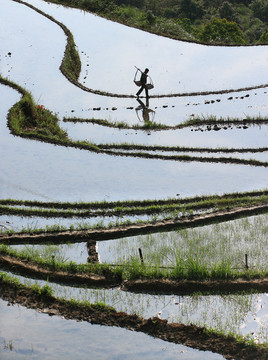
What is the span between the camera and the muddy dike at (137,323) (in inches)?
196

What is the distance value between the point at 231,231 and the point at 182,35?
39.1 feet

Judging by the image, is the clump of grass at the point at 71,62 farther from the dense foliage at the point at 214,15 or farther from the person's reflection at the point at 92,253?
the person's reflection at the point at 92,253

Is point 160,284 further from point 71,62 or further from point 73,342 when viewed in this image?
point 71,62

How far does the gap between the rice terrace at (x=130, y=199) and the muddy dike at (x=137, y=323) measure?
12mm

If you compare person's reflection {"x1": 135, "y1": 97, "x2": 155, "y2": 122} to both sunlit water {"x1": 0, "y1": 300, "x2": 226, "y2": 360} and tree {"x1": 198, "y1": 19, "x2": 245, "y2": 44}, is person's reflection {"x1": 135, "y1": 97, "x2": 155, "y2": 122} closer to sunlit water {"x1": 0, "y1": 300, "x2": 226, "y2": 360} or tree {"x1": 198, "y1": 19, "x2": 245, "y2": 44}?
sunlit water {"x1": 0, "y1": 300, "x2": 226, "y2": 360}

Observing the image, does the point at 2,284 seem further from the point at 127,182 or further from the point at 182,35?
the point at 182,35

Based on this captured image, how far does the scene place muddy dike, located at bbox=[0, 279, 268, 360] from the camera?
4972mm

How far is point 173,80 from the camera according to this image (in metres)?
14.2

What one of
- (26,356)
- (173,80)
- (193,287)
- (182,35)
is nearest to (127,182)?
(193,287)

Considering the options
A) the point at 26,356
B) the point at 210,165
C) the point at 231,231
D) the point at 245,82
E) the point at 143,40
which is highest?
the point at 143,40

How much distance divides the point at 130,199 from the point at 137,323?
2.94 meters

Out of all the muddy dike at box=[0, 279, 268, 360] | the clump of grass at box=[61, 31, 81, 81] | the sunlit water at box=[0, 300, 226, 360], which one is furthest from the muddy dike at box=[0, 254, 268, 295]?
the clump of grass at box=[61, 31, 81, 81]

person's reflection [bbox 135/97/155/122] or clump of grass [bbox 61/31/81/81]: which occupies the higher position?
clump of grass [bbox 61/31/81/81]

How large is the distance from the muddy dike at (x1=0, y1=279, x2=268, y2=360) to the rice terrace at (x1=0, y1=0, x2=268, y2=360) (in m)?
0.01
